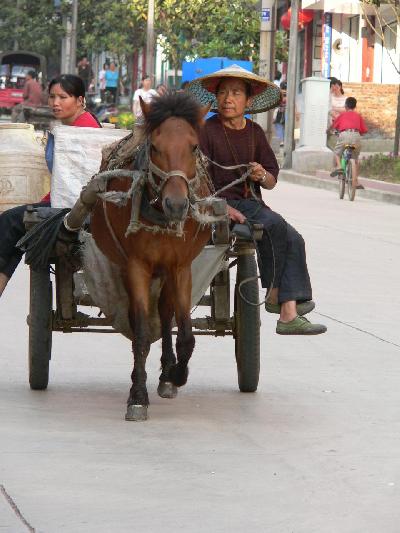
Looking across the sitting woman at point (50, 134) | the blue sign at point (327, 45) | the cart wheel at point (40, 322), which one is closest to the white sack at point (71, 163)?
the sitting woman at point (50, 134)

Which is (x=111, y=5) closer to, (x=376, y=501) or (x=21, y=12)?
(x=21, y=12)

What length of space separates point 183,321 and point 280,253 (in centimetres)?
96

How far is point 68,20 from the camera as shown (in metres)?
70.6

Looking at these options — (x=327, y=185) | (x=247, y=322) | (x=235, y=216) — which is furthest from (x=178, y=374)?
(x=327, y=185)

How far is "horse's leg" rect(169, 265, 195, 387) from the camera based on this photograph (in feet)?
25.1

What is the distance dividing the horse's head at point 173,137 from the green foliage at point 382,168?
863 inches

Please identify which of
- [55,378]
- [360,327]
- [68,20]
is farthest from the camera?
[68,20]

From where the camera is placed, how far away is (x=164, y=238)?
7484 millimetres

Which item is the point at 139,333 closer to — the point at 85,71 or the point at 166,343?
the point at 166,343

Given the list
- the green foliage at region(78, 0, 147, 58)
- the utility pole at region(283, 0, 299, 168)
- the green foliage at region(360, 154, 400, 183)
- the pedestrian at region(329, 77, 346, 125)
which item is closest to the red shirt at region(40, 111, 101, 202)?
the green foliage at region(360, 154, 400, 183)

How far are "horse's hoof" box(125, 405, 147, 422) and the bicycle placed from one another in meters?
17.8

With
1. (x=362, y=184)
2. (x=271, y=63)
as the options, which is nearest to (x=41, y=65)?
(x=271, y=63)

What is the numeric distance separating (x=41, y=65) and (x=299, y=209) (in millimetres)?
39838

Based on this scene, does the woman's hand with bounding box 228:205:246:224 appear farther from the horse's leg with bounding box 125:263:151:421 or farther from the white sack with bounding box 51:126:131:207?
the white sack with bounding box 51:126:131:207
